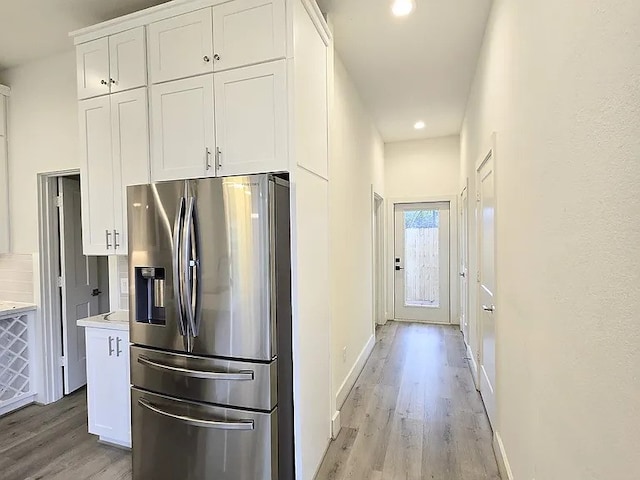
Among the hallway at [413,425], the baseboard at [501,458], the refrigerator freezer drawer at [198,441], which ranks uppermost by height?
the refrigerator freezer drawer at [198,441]

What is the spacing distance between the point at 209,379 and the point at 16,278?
9.15 feet

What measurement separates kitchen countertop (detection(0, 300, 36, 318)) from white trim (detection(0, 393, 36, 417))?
790mm

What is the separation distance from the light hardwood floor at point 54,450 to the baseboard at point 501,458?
7.63 feet

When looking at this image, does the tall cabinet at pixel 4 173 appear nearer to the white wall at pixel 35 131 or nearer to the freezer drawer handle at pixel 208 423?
the white wall at pixel 35 131

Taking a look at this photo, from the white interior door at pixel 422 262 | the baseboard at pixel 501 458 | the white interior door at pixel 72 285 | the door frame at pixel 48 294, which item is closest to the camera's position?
the baseboard at pixel 501 458

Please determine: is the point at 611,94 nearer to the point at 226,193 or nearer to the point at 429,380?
the point at 226,193

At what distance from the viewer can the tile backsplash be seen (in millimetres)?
3359

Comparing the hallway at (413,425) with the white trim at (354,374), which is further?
the white trim at (354,374)

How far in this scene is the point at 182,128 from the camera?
7.17ft

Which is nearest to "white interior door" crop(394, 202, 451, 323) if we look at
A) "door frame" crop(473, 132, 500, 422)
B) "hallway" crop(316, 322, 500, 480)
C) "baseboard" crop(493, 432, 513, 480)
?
"hallway" crop(316, 322, 500, 480)

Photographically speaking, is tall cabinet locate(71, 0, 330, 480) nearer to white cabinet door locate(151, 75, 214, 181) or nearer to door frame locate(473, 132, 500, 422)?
white cabinet door locate(151, 75, 214, 181)

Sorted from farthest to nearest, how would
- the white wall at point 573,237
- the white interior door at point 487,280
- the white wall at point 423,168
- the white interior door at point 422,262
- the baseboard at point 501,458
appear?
the white interior door at point 422,262 < the white wall at point 423,168 < the white interior door at point 487,280 < the baseboard at point 501,458 < the white wall at point 573,237

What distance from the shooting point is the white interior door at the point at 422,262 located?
6000 millimetres

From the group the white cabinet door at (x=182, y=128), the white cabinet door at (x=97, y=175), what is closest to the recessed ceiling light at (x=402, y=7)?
the white cabinet door at (x=182, y=128)
